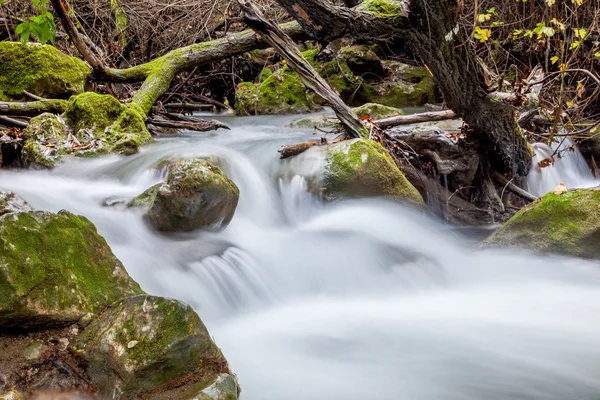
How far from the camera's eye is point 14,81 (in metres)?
7.03

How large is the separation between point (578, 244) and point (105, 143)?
5.01 metres

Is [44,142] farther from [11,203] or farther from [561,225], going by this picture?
[561,225]

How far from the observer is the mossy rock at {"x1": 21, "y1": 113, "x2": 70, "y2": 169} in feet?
18.3

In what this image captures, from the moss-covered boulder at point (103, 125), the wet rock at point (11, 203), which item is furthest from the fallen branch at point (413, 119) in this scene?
the wet rock at point (11, 203)

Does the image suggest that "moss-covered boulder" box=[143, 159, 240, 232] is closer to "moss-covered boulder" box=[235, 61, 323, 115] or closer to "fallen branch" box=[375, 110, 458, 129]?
"fallen branch" box=[375, 110, 458, 129]

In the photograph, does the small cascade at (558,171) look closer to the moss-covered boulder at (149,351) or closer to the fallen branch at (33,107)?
the moss-covered boulder at (149,351)

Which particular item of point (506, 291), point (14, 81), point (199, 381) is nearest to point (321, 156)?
point (506, 291)

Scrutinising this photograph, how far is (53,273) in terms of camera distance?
2.27m

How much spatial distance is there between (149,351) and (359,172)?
3.31 m

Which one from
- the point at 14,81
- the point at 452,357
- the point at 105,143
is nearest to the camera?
the point at 452,357

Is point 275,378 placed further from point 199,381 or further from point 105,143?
point 105,143

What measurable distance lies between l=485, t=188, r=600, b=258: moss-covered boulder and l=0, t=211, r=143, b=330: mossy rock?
3.40m

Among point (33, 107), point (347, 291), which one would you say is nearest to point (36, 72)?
point (33, 107)

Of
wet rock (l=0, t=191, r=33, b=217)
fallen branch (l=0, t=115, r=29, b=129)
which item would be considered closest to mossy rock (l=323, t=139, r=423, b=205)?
wet rock (l=0, t=191, r=33, b=217)
